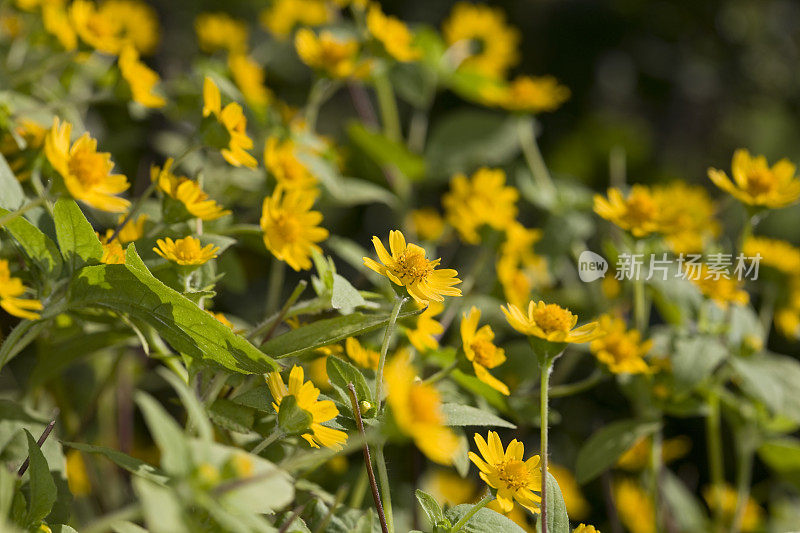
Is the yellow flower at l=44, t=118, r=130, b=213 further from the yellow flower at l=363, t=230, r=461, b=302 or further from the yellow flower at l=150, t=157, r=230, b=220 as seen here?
the yellow flower at l=363, t=230, r=461, b=302

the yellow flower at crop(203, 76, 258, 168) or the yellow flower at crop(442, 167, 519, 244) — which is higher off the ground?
the yellow flower at crop(203, 76, 258, 168)

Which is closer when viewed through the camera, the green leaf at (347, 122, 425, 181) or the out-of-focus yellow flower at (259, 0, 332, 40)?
the green leaf at (347, 122, 425, 181)

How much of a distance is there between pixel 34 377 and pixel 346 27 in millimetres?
677

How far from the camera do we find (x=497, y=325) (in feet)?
2.63

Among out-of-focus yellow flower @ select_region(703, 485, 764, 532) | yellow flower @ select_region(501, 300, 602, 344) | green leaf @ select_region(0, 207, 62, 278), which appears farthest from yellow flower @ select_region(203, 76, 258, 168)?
out-of-focus yellow flower @ select_region(703, 485, 764, 532)

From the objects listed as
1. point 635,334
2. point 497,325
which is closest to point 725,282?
point 635,334

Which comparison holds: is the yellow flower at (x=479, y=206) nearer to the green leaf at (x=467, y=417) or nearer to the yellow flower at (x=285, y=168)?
the yellow flower at (x=285, y=168)

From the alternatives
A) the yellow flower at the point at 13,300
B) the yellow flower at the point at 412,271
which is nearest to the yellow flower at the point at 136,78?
the yellow flower at the point at 13,300

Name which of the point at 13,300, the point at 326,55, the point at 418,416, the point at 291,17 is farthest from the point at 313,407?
the point at 291,17

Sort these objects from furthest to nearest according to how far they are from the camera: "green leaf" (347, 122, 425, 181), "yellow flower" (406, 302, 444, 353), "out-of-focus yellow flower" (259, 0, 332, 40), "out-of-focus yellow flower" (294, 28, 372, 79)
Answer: "out-of-focus yellow flower" (259, 0, 332, 40) < "green leaf" (347, 122, 425, 181) < "out-of-focus yellow flower" (294, 28, 372, 79) < "yellow flower" (406, 302, 444, 353)

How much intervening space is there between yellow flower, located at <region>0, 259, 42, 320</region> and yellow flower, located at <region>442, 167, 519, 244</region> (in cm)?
43

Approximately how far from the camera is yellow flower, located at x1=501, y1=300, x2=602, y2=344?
50 cm

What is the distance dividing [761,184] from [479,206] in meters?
0.27

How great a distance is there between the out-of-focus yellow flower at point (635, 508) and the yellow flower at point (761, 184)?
0.36m
